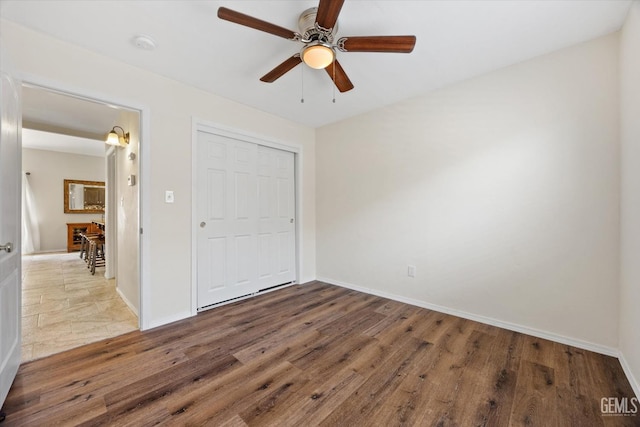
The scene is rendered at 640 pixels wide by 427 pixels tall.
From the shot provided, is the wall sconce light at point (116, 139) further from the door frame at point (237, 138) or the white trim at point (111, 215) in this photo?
the door frame at point (237, 138)

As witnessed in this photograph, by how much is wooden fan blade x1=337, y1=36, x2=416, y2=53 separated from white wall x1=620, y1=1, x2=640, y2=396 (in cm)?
143

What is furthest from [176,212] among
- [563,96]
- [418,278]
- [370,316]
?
[563,96]

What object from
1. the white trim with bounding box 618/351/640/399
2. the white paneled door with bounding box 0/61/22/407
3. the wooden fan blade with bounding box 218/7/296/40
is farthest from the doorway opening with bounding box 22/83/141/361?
the white trim with bounding box 618/351/640/399

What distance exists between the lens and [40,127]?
3.91 m

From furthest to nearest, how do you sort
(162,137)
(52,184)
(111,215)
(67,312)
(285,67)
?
(52,184) < (111,215) < (67,312) < (162,137) < (285,67)

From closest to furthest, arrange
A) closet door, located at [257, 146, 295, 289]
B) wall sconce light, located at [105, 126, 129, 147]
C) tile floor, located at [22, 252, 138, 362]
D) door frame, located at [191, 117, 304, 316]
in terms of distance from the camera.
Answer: tile floor, located at [22, 252, 138, 362] → door frame, located at [191, 117, 304, 316] → wall sconce light, located at [105, 126, 129, 147] → closet door, located at [257, 146, 295, 289]

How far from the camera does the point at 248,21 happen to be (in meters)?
1.47

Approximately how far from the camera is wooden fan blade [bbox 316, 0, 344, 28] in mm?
1355

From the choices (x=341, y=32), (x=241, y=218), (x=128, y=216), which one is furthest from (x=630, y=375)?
(x=128, y=216)

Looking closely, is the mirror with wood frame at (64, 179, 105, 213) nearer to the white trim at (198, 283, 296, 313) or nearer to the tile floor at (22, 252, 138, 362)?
the tile floor at (22, 252, 138, 362)

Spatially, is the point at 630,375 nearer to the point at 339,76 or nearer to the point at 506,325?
the point at 506,325

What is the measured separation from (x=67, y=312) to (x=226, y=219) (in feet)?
6.24

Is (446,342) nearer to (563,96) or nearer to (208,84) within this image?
(563,96)

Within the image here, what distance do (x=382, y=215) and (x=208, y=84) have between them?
2.46m
